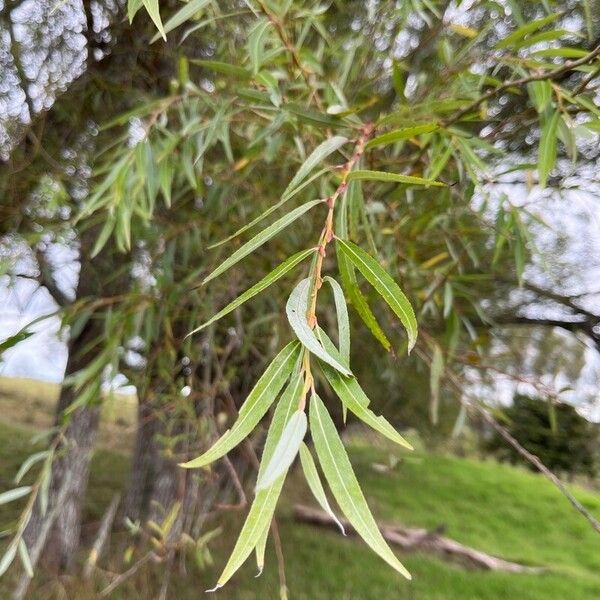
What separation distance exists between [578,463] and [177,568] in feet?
10.1

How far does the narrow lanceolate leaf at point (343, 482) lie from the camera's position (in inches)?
13.9

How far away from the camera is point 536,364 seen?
14.7ft

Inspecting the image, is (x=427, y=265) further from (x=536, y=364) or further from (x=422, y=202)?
(x=536, y=364)

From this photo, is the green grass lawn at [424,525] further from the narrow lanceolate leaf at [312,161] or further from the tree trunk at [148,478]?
the narrow lanceolate leaf at [312,161]

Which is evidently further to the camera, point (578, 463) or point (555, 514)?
point (555, 514)

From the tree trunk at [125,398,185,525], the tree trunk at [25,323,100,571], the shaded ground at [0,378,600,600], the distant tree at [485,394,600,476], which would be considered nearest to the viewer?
the tree trunk at [25,323,100,571]

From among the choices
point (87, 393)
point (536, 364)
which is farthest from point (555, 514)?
point (87, 393)

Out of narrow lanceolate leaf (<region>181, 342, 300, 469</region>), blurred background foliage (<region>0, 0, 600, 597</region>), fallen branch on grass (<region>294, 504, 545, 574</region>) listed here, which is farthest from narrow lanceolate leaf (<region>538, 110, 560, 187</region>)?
fallen branch on grass (<region>294, 504, 545, 574</region>)

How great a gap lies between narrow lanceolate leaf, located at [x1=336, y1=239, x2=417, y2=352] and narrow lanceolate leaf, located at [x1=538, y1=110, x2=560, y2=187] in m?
0.39

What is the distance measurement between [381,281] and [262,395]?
13 cm

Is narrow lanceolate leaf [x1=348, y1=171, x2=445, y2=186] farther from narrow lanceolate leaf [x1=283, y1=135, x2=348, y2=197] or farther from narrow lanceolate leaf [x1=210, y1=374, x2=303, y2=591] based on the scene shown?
narrow lanceolate leaf [x1=210, y1=374, x2=303, y2=591]

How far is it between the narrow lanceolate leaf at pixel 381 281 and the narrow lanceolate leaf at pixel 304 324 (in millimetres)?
59

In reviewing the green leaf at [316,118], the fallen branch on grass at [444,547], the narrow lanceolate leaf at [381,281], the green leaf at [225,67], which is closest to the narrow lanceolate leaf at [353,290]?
the narrow lanceolate leaf at [381,281]

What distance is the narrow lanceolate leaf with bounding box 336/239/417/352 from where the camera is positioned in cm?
45
